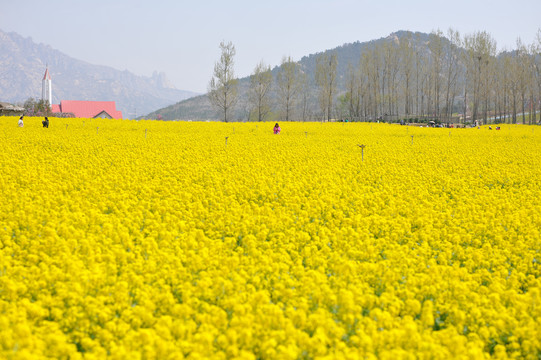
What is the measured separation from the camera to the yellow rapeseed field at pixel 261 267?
5.61m

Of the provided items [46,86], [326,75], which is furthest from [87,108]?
[46,86]

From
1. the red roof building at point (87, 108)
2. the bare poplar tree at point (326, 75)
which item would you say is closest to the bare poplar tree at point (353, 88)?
the bare poplar tree at point (326, 75)

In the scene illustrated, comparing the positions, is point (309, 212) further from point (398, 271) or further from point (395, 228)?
point (398, 271)

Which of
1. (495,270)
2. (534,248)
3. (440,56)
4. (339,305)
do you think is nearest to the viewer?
(339,305)

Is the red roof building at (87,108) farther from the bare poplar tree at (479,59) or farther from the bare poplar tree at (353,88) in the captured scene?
the bare poplar tree at (479,59)

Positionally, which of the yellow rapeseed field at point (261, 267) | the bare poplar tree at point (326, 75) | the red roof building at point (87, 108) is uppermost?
the bare poplar tree at point (326, 75)

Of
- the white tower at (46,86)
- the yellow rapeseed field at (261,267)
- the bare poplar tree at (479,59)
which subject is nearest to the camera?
the yellow rapeseed field at (261,267)

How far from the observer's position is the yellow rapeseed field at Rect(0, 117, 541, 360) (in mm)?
5605

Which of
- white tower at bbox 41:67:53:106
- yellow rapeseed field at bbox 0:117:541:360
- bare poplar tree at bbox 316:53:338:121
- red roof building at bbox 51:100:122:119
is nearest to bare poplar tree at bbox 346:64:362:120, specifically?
bare poplar tree at bbox 316:53:338:121

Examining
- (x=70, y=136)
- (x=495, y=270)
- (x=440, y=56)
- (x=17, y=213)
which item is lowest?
(x=495, y=270)

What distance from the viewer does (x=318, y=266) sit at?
8.13 meters

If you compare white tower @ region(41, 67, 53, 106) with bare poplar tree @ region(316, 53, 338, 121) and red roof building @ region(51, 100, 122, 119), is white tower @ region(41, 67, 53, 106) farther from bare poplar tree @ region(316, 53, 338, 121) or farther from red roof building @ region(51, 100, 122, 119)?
bare poplar tree @ region(316, 53, 338, 121)

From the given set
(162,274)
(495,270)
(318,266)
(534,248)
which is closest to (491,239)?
(534,248)

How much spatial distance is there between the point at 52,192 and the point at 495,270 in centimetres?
1139
